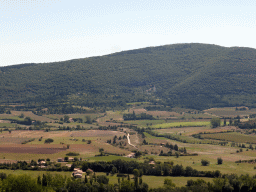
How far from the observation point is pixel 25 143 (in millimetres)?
119875

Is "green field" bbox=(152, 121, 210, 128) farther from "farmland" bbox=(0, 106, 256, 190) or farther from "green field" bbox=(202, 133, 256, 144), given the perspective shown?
"green field" bbox=(202, 133, 256, 144)

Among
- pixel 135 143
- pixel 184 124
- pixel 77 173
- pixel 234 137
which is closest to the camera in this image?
pixel 77 173

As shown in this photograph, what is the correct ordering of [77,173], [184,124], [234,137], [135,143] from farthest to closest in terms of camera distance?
[184,124] < [234,137] < [135,143] < [77,173]

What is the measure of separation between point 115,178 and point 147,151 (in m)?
34.4

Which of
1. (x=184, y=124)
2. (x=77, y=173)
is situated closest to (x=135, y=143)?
(x=77, y=173)

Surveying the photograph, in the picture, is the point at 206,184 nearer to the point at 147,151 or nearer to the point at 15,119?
the point at 147,151

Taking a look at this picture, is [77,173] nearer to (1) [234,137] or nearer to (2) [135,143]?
(2) [135,143]

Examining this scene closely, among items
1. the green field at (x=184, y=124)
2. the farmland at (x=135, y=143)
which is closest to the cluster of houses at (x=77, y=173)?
the farmland at (x=135, y=143)

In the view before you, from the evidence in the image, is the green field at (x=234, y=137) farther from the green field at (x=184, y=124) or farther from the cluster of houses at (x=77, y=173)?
the cluster of houses at (x=77, y=173)

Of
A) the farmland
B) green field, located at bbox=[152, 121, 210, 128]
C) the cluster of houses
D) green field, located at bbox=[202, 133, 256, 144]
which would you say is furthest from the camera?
green field, located at bbox=[152, 121, 210, 128]

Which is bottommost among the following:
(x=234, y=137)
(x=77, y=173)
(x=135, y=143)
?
(x=77, y=173)

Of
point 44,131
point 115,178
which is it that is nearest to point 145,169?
point 115,178

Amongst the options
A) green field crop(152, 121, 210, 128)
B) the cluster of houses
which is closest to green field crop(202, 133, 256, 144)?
green field crop(152, 121, 210, 128)

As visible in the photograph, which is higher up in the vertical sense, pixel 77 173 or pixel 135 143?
pixel 135 143
